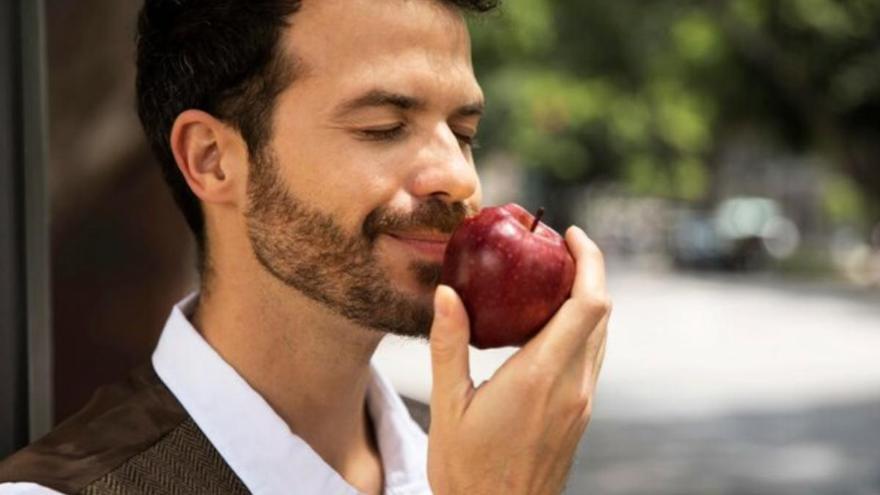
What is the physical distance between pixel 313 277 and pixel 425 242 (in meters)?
0.16

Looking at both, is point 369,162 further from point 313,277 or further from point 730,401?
point 730,401

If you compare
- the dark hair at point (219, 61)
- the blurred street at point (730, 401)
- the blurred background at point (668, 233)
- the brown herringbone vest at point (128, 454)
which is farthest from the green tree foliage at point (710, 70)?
the brown herringbone vest at point (128, 454)

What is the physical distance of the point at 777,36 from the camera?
2166 cm

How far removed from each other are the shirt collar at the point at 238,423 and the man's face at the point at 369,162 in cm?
17

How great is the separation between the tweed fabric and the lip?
1.19 feet

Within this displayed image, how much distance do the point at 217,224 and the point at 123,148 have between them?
1.63 m

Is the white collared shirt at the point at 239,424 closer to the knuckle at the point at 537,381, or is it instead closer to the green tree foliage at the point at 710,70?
the knuckle at the point at 537,381

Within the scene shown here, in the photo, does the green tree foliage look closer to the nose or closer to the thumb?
the nose

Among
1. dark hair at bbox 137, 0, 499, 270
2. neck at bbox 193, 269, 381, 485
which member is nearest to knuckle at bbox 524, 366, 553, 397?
neck at bbox 193, 269, 381, 485

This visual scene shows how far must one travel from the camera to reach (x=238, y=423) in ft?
5.59

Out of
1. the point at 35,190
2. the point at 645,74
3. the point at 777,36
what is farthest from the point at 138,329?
the point at 645,74

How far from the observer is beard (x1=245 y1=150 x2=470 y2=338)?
1.66 metres

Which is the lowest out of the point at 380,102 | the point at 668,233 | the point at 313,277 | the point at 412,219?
the point at 668,233

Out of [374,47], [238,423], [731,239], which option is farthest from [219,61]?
[731,239]
